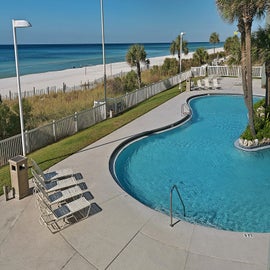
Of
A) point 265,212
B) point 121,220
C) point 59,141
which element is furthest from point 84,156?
point 265,212

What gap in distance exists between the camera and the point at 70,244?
248 inches

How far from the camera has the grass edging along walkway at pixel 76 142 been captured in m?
10.6

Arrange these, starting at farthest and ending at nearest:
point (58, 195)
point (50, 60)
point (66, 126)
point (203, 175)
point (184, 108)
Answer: point (50, 60), point (184, 108), point (66, 126), point (203, 175), point (58, 195)

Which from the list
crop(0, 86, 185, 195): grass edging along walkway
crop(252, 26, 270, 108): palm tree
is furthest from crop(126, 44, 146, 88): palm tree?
crop(252, 26, 270, 108): palm tree

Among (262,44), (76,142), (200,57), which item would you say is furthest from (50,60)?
(262,44)

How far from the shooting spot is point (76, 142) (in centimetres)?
1273

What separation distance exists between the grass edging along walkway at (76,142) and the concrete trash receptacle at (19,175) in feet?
2.38

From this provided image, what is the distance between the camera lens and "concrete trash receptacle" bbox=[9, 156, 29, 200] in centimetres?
806

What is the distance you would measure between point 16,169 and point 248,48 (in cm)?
866

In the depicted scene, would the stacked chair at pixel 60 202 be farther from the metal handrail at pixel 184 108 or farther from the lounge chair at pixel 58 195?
the metal handrail at pixel 184 108

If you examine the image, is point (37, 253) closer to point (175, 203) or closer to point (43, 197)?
point (43, 197)

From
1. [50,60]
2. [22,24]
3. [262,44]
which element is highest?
[50,60]

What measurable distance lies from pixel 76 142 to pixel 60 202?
5.38 meters

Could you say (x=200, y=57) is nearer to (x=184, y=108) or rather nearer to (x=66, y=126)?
(x=184, y=108)
